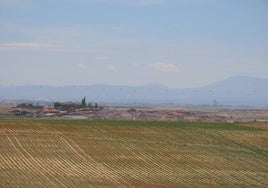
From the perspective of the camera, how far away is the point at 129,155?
174ft

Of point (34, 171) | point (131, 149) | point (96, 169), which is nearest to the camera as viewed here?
point (34, 171)

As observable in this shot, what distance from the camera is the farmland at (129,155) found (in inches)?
1640

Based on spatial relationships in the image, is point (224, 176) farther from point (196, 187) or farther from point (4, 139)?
point (4, 139)

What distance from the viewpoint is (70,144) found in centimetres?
5756

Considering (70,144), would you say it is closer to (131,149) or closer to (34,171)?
(131,149)

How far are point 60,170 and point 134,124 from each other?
3463 cm

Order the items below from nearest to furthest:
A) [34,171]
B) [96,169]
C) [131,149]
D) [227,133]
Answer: [34,171] → [96,169] → [131,149] → [227,133]

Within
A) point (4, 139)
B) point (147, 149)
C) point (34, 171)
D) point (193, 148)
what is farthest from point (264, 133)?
point (34, 171)

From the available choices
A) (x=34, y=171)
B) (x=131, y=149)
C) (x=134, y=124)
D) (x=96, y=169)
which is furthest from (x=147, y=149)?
(x=134, y=124)

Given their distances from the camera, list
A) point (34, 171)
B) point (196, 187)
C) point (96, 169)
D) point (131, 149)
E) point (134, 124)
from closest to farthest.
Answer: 1. point (196, 187)
2. point (34, 171)
3. point (96, 169)
4. point (131, 149)
5. point (134, 124)

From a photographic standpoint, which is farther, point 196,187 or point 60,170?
point 60,170

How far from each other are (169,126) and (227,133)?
791 centimetres

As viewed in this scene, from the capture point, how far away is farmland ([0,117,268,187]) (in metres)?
41.7

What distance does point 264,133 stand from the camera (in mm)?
75438
